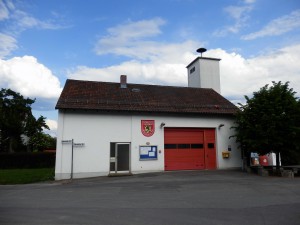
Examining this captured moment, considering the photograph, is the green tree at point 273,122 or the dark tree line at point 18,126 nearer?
the green tree at point 273,122

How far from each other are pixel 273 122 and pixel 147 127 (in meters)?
8.19

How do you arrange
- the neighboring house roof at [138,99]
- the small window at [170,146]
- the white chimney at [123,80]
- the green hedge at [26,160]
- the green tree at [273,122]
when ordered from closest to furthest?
the green tree at [273,122], the neighboring house roof at [138,99], the small window at [170,146], the white chimney at [123,80], the green hedge at [26,160]

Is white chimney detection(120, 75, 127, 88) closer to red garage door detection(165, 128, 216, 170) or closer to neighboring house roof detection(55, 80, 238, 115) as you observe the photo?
neighboring house roof detection(55, 80, 238, 115)

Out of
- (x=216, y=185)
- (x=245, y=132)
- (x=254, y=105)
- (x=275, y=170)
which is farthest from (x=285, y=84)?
(x=216, y=185)

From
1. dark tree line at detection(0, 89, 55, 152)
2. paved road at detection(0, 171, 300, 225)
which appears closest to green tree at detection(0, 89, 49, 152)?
dark tree line at detection(0, 89, 55, 152)

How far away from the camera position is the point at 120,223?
7016 millimetres

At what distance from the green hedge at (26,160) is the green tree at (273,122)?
22.4 metres

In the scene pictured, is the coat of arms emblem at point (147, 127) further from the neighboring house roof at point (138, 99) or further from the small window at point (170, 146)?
the small window at point (170, 146)

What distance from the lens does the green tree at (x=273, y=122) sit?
670 inches

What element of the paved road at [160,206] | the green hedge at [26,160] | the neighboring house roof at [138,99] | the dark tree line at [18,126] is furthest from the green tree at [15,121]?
the paved road at [160,206]

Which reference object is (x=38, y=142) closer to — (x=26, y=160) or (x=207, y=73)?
(x=26, y=160)

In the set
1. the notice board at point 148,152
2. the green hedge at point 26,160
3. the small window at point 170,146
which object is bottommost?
the green hedge at point 26,160

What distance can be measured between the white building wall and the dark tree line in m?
29.5

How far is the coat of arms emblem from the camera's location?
19.5 meters
